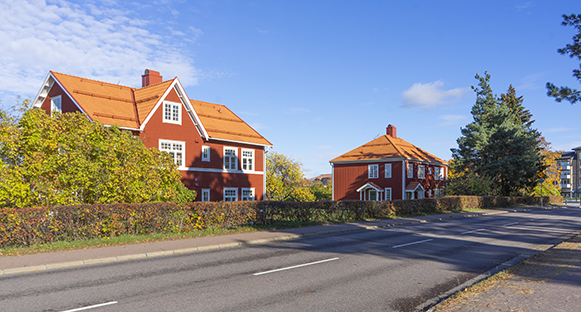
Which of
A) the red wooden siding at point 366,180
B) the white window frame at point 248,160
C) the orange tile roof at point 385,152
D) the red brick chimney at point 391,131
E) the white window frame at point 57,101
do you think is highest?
the red brick chimney at point 391,131

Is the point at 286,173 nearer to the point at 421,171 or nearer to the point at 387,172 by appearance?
the point at 387,172

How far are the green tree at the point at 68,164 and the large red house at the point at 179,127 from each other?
831 cm

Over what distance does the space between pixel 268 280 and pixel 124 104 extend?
22995mm

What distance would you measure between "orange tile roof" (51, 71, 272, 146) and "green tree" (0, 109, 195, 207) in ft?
27.2

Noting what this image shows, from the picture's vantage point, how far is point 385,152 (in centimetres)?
4778

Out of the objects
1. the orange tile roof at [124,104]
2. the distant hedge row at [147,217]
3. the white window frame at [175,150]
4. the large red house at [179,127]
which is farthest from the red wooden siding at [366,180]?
the white window frame at [175,150]

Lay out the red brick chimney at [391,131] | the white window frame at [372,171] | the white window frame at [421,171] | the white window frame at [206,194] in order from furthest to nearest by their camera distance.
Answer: the red brick chimney at [391,131] → the white window frame at [421,171] → the white window frame at [372,171] → the white window frame at [206,194]

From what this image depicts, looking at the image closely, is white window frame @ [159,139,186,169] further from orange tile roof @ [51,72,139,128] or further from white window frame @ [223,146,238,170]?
white window frame @ [223,146,238,170]

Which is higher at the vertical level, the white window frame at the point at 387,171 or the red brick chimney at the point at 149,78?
the red brick chimney at the point at 149,78

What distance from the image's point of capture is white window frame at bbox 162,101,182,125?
1085 inches

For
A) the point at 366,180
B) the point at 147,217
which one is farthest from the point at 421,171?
the point at 147,217

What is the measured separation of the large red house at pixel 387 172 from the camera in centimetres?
4562

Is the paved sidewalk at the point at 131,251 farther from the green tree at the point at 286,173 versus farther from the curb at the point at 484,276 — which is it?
the green tree at the point at 286,173

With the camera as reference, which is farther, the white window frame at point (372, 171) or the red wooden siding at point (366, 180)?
the white window frame at point (372, 171)
